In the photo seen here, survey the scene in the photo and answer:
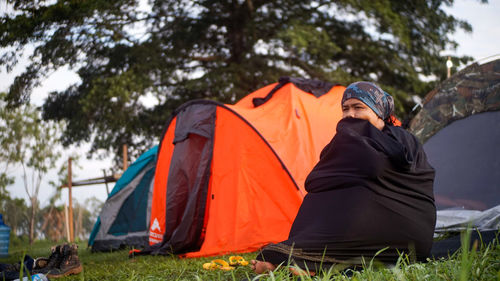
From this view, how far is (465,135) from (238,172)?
2.50 m

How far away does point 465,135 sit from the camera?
4871 millimetres

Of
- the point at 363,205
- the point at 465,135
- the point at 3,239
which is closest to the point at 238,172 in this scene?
the point at 363,205

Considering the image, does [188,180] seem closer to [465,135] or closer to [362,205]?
[362,205]

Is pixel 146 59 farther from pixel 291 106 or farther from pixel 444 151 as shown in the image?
pixel 444 151

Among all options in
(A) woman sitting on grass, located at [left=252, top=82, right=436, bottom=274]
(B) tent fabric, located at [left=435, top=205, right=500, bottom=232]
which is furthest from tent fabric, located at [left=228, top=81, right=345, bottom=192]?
(A) woman sitting on grass, located at [left=252, top=82, right=436, bottom=274]

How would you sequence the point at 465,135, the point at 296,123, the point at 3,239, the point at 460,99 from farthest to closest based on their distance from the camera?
the point at 3,239 < the point at 460,99 < the point at 465,135 < the point at 296,123

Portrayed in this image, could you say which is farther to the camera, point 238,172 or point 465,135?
point 465,135

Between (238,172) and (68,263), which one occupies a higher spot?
(238,172)

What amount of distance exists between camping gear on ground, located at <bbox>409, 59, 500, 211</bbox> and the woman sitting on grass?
2.53 m

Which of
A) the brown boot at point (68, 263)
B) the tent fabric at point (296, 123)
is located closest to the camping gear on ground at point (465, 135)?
the tent fabric at point (296, 123)

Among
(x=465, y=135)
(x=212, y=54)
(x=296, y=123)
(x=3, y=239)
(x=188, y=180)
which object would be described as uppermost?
(x=212, y=54)

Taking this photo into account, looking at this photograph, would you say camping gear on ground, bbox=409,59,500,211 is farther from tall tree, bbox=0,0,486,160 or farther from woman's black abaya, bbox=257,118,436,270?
tall tree, bbox=0,0,486,160

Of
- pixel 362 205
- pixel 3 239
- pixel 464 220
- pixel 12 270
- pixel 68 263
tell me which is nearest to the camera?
pixel 362 205

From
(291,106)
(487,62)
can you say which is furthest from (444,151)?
(291,106)
